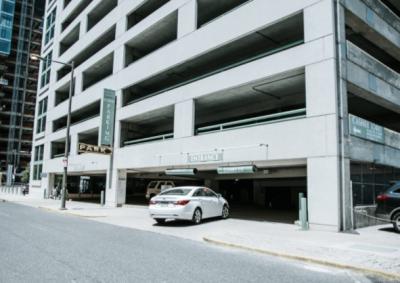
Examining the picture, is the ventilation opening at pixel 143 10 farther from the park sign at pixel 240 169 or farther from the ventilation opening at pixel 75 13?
the park sign at pixel 240 169

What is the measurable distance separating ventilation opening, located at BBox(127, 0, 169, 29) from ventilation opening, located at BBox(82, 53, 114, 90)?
354cm

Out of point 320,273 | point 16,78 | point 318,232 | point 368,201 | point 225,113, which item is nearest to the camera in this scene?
point 320,273

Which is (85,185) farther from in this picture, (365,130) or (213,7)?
(365,130)

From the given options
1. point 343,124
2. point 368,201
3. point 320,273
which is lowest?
point 320,273

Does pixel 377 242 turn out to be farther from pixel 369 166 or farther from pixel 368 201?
pixel 369 166

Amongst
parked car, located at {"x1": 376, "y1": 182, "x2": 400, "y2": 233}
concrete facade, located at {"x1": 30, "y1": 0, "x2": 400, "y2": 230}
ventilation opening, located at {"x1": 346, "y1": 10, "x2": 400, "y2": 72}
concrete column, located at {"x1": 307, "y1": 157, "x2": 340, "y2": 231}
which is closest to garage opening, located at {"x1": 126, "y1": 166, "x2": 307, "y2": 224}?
concrete facade, located at {"x1": 30, "y1": 0, "x2": 400, "y2": 230}

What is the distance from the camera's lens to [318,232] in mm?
12797

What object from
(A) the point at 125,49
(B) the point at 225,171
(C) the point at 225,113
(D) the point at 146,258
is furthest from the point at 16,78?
(D) the point at 146,258

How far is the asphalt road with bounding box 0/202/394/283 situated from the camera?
20.3 ft

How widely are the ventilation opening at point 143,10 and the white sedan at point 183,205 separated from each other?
58.3ft

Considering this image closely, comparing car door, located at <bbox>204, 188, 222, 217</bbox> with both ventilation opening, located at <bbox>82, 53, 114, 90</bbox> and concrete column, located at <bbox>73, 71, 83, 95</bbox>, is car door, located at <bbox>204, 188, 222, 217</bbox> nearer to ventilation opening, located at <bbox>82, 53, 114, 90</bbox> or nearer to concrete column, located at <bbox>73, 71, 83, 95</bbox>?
ventilation opening, located at <bbox>82, 53, 114, 90</bbox>

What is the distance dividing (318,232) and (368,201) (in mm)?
4132

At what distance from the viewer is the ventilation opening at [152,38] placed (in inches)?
990

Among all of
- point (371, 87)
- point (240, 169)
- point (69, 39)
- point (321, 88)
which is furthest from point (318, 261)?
point (69, 39)
